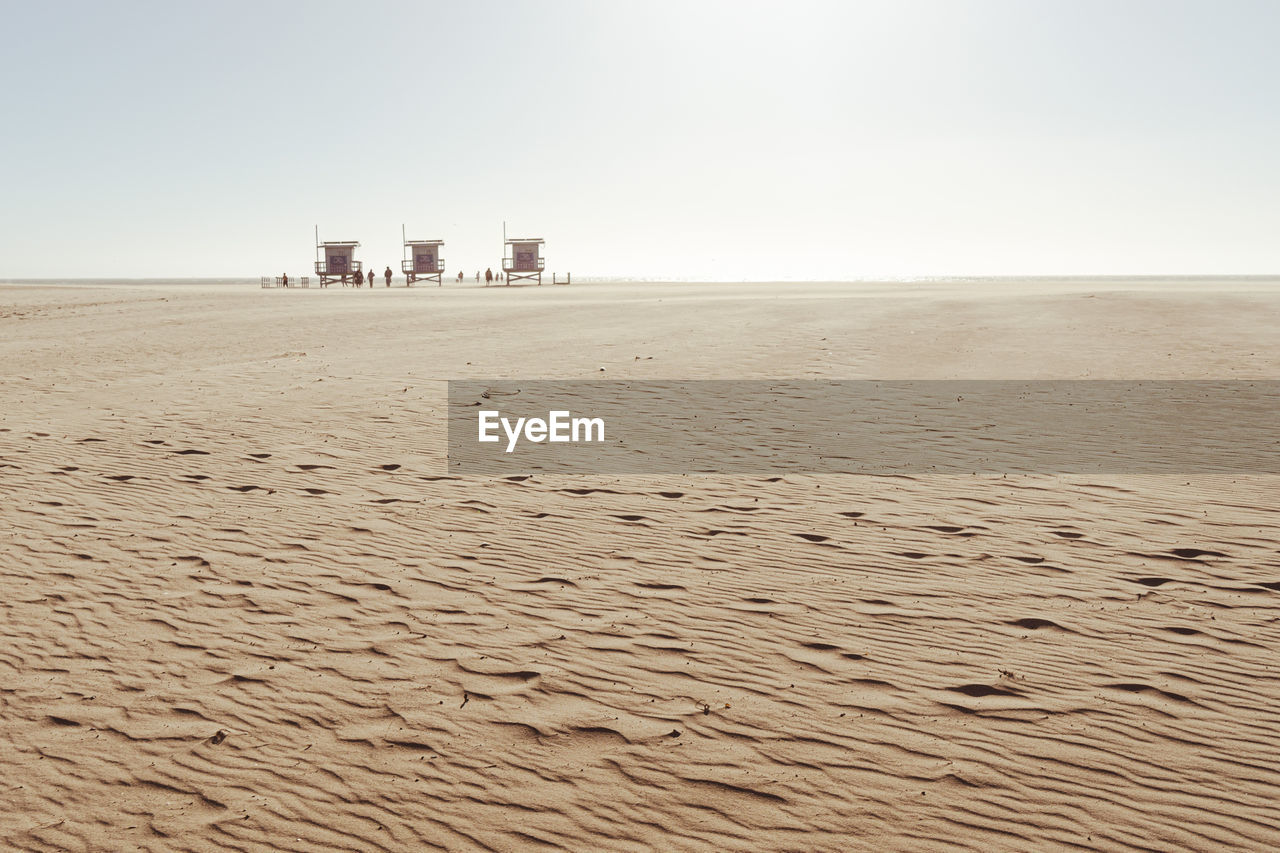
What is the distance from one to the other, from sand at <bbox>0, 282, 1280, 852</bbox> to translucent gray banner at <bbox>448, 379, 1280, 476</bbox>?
0.74 meters

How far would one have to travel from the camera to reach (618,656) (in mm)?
5270

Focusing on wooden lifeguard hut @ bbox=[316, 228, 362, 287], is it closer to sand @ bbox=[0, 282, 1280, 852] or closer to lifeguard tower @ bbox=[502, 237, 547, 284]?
lifeguard tower @ bbox=[502, 237, 547, 284]

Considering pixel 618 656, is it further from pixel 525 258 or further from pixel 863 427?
pixel 525 258

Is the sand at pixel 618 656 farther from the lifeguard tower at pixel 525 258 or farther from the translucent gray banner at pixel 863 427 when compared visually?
the lifeguard tower at pixel 525 258

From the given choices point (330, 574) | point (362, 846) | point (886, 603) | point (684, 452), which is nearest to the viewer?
point (362, 846)

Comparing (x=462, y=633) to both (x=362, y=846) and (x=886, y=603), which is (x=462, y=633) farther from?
(x=886, y=603)

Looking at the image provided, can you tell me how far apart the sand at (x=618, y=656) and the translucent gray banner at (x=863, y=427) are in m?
0.74

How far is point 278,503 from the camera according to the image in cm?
876

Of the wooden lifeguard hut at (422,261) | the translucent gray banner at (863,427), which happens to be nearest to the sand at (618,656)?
the translucent gray banner at (863,427)

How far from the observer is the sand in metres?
3.74

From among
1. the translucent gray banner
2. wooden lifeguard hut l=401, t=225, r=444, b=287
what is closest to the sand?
the translucent gray banner

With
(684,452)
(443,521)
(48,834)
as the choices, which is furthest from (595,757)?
(684,452)

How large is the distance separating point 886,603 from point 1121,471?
5622 millimetres

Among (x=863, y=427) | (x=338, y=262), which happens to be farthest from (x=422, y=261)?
(x=863, y=427)
